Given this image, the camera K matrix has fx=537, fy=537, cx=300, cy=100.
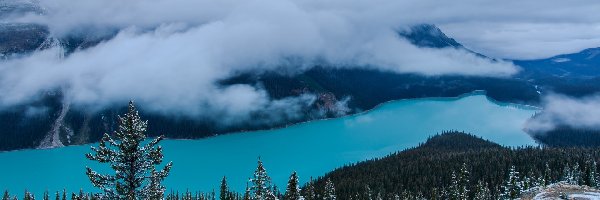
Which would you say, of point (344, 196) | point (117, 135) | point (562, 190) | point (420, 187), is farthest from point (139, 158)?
point (420, 187)

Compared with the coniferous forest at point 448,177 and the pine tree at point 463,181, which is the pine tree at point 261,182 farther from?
the pine tree at point 463,181

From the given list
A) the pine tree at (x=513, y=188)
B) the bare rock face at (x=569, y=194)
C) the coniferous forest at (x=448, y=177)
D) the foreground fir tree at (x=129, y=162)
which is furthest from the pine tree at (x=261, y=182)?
the pine tree at (x=513, y=188)

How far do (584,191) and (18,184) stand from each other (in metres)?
189

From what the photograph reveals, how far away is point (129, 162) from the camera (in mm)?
23188

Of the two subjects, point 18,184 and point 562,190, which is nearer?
point 562,190

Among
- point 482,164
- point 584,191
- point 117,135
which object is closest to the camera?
point 117,135

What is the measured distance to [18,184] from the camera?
A: 191 m

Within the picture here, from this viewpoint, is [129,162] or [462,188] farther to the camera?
[462,188]

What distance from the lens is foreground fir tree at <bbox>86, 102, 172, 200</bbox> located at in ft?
73.9

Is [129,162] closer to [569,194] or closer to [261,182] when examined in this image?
[261,182]

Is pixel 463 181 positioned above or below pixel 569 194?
above

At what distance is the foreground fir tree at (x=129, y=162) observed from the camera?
886 inches

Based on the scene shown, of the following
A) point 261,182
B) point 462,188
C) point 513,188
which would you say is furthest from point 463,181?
point 261,182

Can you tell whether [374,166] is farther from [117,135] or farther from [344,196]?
[117,135]
